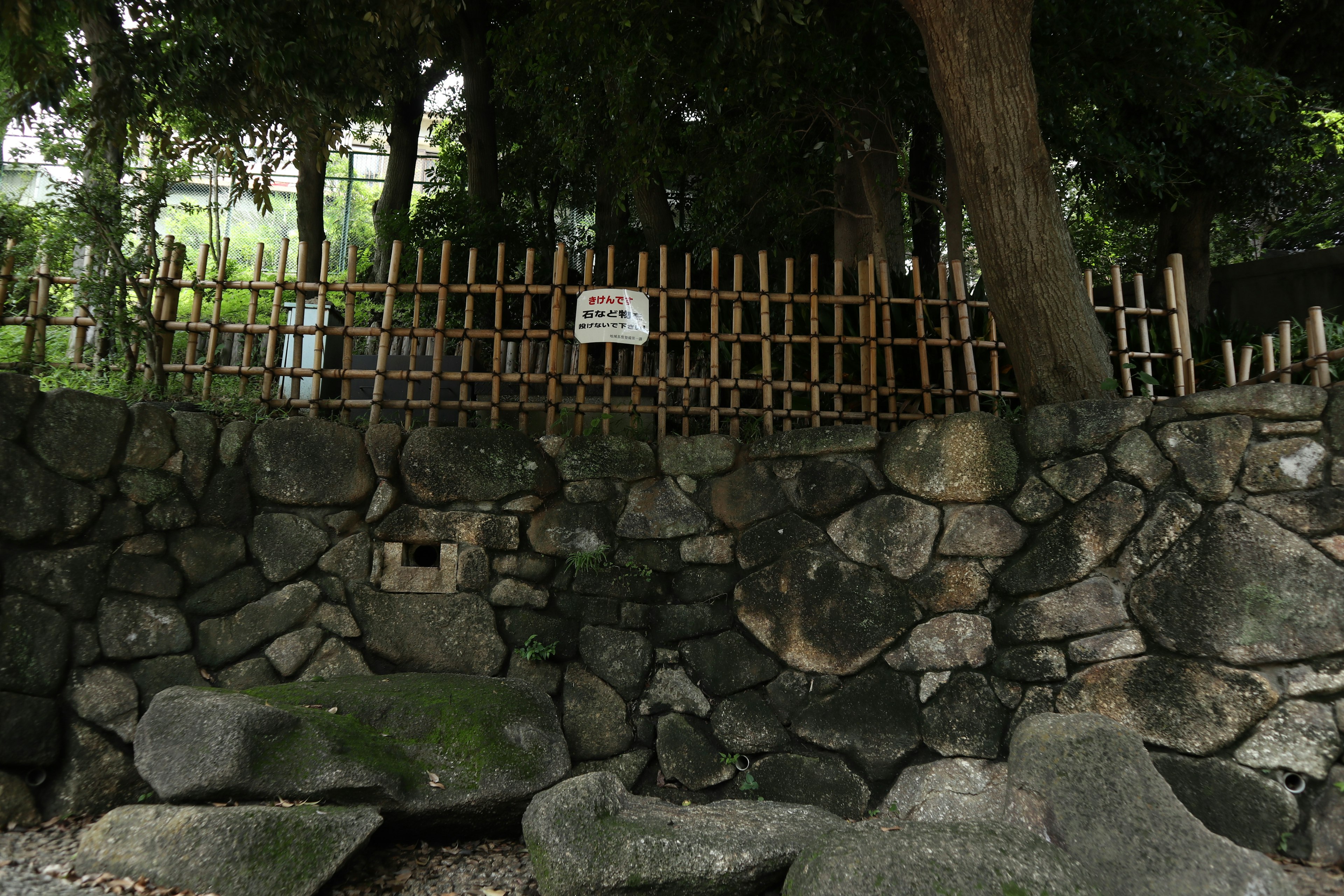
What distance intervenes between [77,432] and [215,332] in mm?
810

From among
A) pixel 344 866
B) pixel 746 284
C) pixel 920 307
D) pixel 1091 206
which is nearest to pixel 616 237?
pixel 746 284

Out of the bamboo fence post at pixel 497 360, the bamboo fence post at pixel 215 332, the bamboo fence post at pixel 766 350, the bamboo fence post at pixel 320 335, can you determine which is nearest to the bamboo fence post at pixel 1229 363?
the bamboo fence post at pixel 766 350

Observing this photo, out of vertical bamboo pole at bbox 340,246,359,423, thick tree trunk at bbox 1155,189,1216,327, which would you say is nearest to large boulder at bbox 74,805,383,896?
vertical bamboo pole at bbox 340,246,359,423

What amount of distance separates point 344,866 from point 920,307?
355 cm

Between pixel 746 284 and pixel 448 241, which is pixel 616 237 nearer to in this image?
pixel 746 284

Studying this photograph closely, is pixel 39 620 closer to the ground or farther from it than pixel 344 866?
farther from it

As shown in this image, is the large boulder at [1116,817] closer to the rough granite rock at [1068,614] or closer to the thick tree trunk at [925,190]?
the rough granite rock at [1068,614]

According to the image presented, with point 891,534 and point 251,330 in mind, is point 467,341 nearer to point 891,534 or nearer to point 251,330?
point 251,330

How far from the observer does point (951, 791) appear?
11.6 feet

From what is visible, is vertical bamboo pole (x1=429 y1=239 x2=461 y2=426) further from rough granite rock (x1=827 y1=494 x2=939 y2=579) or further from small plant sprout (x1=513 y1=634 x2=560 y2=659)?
rough granite rock (x1=827 y1=494 x2=939 y2=579)

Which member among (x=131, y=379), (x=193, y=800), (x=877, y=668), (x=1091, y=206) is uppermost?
(x=1091, y=206)

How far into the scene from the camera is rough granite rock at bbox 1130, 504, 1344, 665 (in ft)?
10.9

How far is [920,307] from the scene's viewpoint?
14.1ft

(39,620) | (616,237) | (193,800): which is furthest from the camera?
(616,237)
